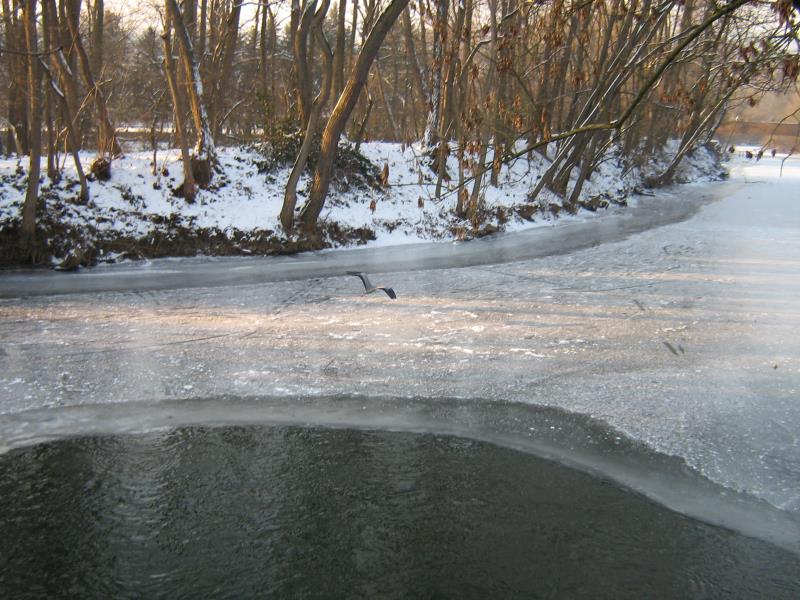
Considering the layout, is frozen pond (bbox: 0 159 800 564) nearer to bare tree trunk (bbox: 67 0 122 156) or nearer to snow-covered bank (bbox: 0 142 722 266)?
snow-covered bank (bbox: 0 142 722 266)

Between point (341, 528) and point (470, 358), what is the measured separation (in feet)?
11.7

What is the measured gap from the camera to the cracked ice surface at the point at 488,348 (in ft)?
21.0

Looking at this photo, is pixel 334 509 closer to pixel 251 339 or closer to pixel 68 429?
pixel 68 429

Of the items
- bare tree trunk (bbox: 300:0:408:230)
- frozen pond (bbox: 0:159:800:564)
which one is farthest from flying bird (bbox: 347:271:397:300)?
bare tree trunk (bbox: 300:0:408:230)

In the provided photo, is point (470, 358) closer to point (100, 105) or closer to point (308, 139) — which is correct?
point (308, 139)

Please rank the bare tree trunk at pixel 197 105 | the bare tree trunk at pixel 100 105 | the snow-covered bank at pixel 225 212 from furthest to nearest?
1. the bare tree trunk at pixel 100 105
2. the bare tree trunk at pixel 197 105
3. the snow-covered bank at pixel 225 212

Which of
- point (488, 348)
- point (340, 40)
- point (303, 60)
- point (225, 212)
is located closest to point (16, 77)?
point (225, 212)

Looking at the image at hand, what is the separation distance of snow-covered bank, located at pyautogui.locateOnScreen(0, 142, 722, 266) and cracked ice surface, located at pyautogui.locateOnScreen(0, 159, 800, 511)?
224 centimetres

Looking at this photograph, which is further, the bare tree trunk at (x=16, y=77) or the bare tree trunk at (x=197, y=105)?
the bare tree trunk at (x=197, y=105)

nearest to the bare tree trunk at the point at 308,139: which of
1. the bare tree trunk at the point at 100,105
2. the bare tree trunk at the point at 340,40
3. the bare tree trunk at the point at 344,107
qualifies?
the bare tree trunk at the point at 344,107

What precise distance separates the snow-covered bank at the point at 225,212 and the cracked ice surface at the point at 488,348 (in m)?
2.24

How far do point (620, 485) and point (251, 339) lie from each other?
15.6 feet

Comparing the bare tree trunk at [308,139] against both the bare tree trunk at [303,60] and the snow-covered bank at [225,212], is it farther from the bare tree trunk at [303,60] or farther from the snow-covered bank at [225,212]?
the snow-covered bank at [225,212]

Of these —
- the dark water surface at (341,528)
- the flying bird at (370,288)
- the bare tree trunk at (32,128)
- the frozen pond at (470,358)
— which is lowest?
the dark water surface at (341,528)
